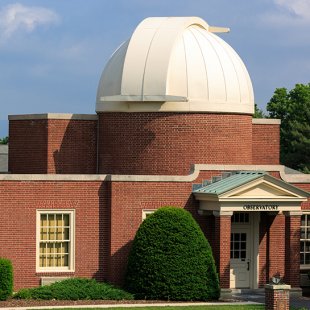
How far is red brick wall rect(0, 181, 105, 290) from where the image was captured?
36.1m

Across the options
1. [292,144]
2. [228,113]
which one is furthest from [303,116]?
[228,113]

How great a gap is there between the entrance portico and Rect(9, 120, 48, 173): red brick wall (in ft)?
22.7

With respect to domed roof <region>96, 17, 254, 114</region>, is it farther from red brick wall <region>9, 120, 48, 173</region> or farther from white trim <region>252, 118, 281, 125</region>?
red brick wall <region>9, 120, 48, 173</region>

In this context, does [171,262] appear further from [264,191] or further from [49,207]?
[49,207]

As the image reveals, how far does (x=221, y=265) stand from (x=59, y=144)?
8.31 metres

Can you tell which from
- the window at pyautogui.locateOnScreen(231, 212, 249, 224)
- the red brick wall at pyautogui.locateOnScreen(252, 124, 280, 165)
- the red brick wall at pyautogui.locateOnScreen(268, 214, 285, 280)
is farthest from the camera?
the red brick wall at pyautogui.locateOnScreen(252, 124, 280, 165)

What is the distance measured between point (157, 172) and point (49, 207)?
4843 mm

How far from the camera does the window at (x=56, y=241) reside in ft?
120

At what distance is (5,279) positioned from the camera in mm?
34594

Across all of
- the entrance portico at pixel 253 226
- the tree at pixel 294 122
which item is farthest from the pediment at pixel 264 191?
the tree at pixel 294 122

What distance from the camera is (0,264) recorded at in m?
34.9

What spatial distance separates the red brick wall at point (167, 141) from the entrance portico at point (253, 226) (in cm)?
200

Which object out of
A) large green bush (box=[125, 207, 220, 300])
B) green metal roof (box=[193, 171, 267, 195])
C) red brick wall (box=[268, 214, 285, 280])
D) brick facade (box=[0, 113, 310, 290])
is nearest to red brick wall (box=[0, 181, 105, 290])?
brick facade (box=[0, 113, 310, 290])

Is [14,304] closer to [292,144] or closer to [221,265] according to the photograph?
[221,265]
